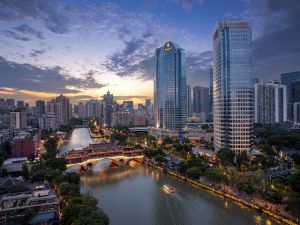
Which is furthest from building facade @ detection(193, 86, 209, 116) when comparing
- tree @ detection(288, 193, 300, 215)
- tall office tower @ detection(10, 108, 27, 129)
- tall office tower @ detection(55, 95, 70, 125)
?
tree @ detection(288, 193, 300, 215)

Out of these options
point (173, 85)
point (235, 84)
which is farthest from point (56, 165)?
point (173, 85)

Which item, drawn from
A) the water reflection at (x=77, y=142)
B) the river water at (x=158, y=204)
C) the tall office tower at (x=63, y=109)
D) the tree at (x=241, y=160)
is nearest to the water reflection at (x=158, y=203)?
the river water at (x=158, y=204)

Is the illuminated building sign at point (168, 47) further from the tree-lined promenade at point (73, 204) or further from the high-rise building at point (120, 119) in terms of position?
the high-rise building at point (120, 119)

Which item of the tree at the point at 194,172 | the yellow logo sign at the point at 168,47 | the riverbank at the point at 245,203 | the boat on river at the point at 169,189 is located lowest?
the boat on river at the point at 169,189

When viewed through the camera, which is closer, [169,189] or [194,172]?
[169,189]

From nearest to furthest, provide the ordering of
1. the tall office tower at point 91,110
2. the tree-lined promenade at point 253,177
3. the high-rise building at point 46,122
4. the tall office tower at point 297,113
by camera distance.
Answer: the tree-lined promenade at point 253,177 < the tall office tower at point 297,113 < the high-rise building at point 46,122 < the tall office tower at point 91,110

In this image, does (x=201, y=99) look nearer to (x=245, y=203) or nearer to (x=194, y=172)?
(x=194, y=172)
